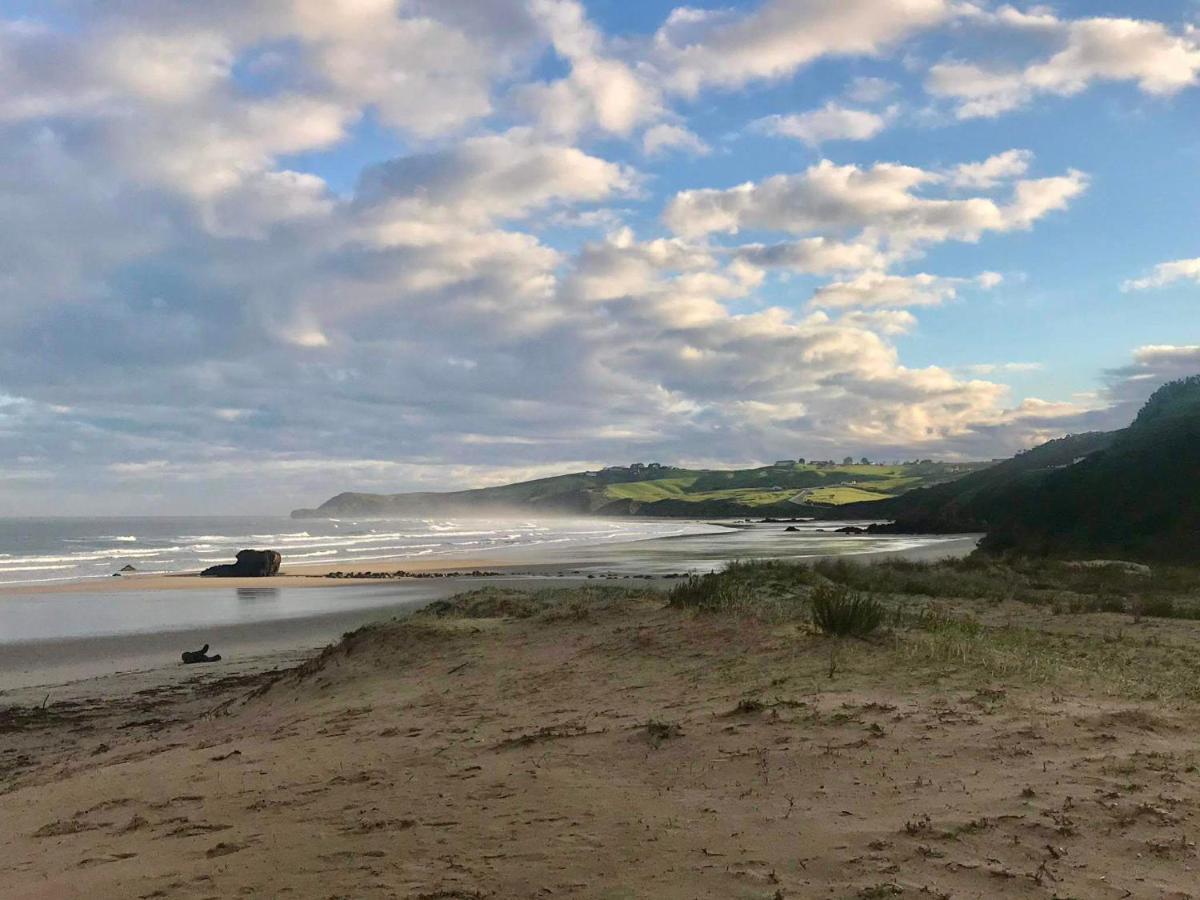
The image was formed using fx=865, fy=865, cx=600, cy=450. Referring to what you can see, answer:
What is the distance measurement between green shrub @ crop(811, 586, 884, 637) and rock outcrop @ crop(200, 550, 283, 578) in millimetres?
36717

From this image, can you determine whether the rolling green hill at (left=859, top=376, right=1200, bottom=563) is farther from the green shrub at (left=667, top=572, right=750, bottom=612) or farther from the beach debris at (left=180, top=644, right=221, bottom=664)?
the beach debris at (left=180, top=644, right=221, bottom=664)

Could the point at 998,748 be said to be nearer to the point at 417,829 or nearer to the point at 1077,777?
the point at 1077,777

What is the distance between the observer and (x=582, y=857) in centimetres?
479

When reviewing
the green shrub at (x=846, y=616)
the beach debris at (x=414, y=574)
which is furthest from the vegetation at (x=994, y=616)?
the beach debris at (x=414, y=574)

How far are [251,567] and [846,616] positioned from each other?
38.0 metres

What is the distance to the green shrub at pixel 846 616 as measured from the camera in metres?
10.6

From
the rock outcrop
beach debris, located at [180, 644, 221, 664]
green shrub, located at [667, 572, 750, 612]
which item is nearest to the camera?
green shrub, located at [667, 572, 750, 612]

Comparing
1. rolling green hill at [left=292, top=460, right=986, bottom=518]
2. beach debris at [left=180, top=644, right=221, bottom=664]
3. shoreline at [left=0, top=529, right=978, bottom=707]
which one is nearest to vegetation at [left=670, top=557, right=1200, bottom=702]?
shoreline at [left=0, top=529, right=978, bottom=707]

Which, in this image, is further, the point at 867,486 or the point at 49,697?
the point at 867,486

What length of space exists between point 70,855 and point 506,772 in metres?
2.93

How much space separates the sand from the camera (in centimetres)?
454

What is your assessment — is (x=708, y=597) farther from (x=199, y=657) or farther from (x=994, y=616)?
(x=199, y=657)

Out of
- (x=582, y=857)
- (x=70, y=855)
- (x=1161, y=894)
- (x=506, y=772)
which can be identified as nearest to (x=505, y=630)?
(x=506, y=772)

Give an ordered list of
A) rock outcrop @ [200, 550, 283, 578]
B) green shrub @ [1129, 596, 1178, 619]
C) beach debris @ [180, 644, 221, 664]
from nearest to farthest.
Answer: green shrub @ [1129, 596, 1178, 619]
beach debris @ [180, 644, 221, 664]
rock outcrop @ [200, 550, 283, 578]
